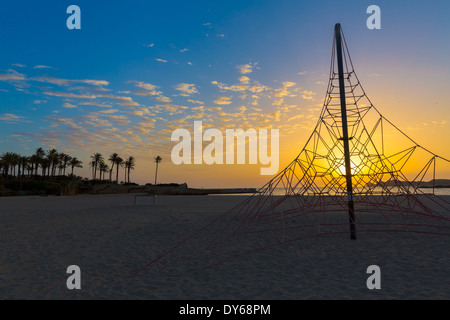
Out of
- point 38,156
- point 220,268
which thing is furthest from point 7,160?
point 220,268

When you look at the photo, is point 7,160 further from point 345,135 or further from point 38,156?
point 345,135

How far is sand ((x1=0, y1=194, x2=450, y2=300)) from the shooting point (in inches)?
245

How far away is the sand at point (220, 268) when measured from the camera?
622 cm

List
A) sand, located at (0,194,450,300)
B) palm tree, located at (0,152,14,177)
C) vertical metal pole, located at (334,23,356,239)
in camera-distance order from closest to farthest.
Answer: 1. sand, located at (0,194,450,300)
2. vertical metal pole, located at (334,23,356,239)
3. palm tree, located at (0,152,14,177)

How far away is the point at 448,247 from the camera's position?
973cm

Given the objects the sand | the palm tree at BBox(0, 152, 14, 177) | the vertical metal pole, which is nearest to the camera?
the sand

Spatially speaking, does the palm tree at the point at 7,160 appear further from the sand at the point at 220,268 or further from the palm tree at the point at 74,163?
the sand at the point at 220,268

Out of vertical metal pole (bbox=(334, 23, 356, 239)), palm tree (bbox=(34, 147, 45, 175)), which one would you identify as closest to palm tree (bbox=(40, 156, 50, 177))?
palm tree (bbox=(34, 147, 45, 175))

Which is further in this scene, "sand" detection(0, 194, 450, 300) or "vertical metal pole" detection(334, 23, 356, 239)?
"vertical metal pole" detection(334, 23, 356, 239)

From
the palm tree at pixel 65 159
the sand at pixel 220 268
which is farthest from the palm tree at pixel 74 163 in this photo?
the sand at pixel 220 268

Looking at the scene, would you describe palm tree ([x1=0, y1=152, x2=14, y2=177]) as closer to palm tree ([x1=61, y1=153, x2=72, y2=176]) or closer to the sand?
palm tree ([x1=61, y1=153, x2=72, y2=176])

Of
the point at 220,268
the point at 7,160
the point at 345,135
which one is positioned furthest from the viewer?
the point at 7,160

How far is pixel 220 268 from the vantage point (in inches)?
316

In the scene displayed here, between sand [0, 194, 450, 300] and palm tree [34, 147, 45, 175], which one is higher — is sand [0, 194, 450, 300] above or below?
below
